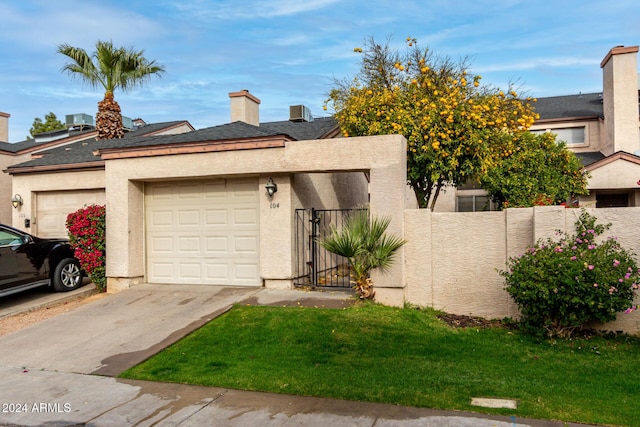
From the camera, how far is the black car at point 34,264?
955 centimetres

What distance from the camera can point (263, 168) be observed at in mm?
9617

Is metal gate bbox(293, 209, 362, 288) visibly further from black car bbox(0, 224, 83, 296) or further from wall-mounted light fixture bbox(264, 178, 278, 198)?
black car bbox(0, 224, 83, 296)

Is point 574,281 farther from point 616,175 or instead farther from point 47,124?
point 47,124

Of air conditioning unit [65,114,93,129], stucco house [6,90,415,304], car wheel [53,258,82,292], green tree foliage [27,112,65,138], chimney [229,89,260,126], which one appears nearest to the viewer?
stucco house [6,90,415,304]

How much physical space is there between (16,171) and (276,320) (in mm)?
9751

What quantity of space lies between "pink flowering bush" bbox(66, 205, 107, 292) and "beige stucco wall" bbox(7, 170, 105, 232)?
5.43ft

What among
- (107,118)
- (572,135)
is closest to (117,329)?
(107,118)

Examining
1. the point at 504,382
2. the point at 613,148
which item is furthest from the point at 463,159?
the point at 613,148

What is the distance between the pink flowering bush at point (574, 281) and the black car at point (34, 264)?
927 centimetres

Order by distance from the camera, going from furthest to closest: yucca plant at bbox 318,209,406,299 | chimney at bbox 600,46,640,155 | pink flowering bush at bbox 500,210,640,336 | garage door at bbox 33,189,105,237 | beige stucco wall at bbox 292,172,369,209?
chimney at bbox 600,46,640,155 < garage door at bbox 33,189,105,237 < beige stucco wall at bbox 292,172,369,209 < yucca plant at bbox 318,209,406,299 < pink flowering bush at bbox 500,210,640,336

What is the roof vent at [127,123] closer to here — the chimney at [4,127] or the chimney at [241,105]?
the chimney at [4,127]

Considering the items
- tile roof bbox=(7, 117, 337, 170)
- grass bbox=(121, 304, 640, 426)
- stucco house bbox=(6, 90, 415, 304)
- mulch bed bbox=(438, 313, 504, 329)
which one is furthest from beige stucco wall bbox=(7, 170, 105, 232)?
mulch bed bbox=(438, 313, 504, 329)

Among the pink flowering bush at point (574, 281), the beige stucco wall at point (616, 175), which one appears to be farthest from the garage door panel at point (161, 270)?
the beige stucco wall at point (616, 175)

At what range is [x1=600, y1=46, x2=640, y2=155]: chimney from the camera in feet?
61.8
